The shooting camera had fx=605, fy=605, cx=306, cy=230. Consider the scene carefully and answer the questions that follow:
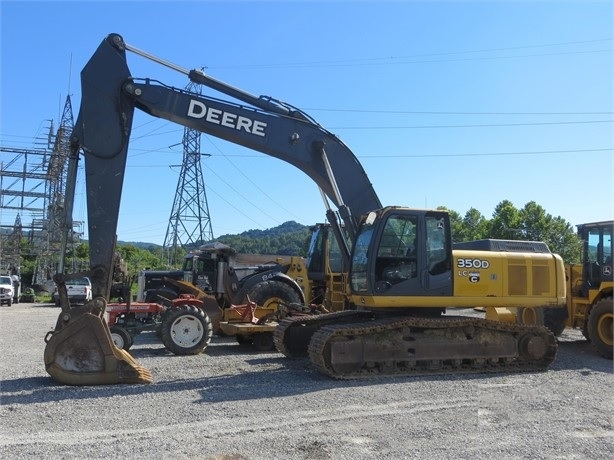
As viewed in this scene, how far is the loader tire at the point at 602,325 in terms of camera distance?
12328 mm

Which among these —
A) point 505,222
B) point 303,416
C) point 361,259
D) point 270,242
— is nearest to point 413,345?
point 361,259

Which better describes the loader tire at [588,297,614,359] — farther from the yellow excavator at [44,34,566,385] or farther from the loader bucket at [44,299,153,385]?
the loader bucket at [44,299,153,385]

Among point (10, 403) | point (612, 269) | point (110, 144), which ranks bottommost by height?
point (10, 403)

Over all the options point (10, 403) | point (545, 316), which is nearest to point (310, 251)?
point (545, 316)

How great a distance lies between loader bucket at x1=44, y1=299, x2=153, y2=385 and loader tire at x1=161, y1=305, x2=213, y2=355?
342cm

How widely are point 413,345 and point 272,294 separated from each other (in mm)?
5544

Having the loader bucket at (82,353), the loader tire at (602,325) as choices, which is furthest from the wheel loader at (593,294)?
the loader bucket at (82,353)

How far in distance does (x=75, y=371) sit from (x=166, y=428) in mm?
2708

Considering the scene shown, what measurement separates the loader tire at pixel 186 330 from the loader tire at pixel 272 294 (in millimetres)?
2421

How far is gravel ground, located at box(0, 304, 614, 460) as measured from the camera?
19.1 ft

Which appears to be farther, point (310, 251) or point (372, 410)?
point (310, 251)

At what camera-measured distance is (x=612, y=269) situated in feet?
42.5

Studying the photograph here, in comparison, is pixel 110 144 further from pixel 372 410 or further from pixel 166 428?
pixel 372 410

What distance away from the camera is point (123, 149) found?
31.6 ft
